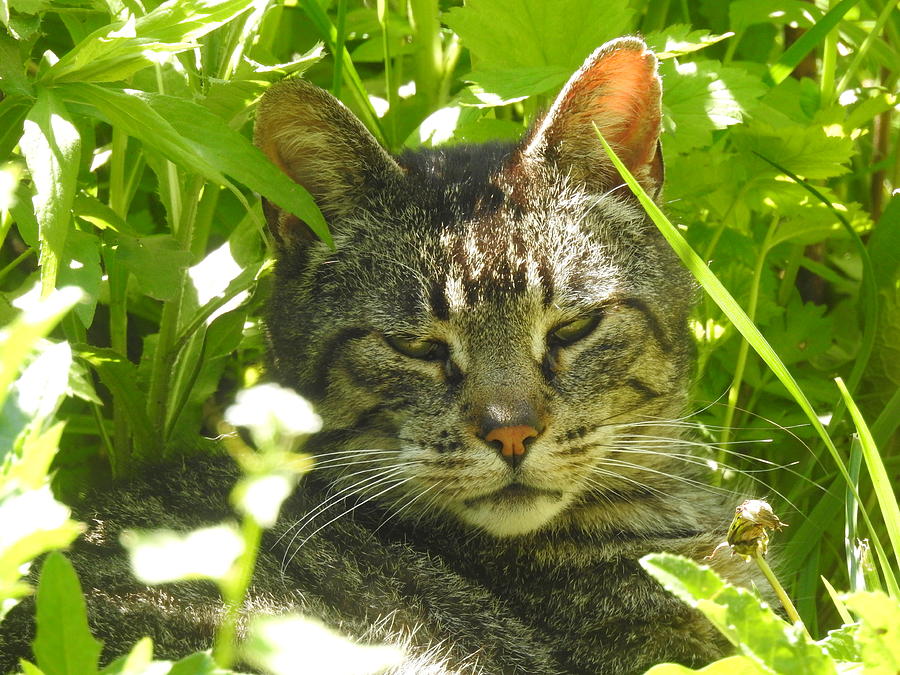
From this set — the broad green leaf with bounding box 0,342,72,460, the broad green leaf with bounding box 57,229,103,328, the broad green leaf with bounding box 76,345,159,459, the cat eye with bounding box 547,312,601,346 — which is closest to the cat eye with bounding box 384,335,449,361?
the cat eye with bounding box 547,312,601,346

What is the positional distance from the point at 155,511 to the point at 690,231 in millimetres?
1697

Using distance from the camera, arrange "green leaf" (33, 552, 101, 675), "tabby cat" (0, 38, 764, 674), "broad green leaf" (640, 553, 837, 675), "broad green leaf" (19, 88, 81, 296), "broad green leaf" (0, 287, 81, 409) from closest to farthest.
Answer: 1. "broad green leaf" (0, 287, 81, 409)
2. "green leaf" (33, 552, 101, 675)
3. "broad green leaf" (640, 553, 837, 675)
4. "broad green leaf" (19, 88, 81, 296)
5. "tabby cat" (0, 38, 764, 674)

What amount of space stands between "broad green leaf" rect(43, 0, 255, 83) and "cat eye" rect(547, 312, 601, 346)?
0.91m

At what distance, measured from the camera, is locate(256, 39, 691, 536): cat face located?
2.14 metres

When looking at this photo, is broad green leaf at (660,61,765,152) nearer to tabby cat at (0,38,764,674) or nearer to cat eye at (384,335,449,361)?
tabby cat at (0,38,764,674)

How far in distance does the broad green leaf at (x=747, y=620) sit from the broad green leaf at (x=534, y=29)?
5.30ft

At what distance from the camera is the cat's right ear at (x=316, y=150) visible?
88.7 inches

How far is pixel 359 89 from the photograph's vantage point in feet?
9.33

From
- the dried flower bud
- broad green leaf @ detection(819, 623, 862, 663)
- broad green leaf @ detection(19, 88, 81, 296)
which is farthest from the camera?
broad green leaf @ detection(19, 88, 81, 296)

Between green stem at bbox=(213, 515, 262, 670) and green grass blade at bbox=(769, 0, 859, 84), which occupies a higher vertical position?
green grass blade at bbox=(769, 0, 859, 84)

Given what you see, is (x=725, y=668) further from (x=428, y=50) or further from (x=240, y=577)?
(x=428, y=50)

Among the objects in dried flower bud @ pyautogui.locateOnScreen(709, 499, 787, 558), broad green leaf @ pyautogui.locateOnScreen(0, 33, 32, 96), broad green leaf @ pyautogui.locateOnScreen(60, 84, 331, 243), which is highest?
broad green leaf @ pyautogui.locateOnScreen(0, 33, 32, 96)

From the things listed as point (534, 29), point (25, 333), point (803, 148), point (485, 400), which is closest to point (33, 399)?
point (25, 333)

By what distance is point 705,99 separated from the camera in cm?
259
